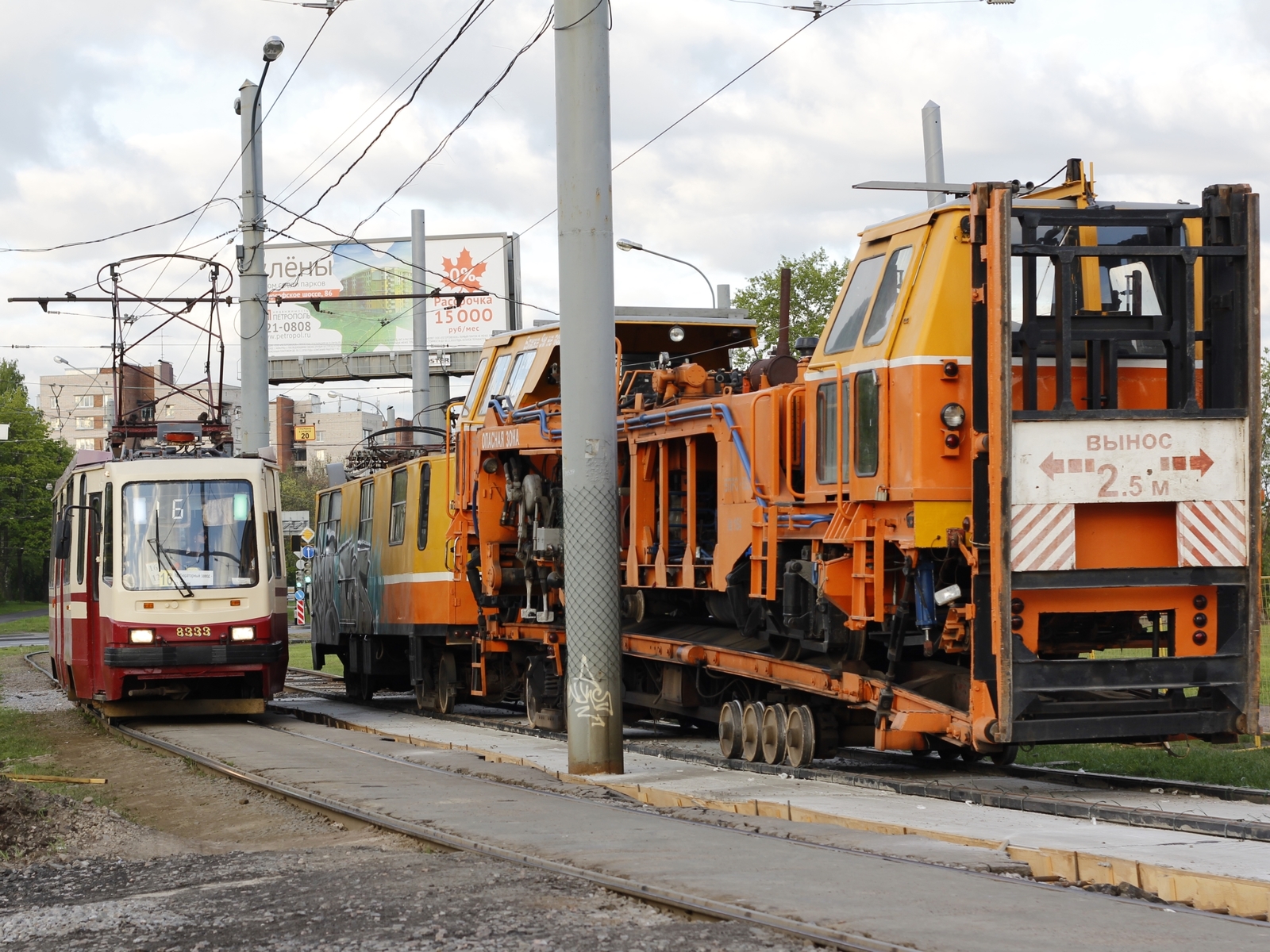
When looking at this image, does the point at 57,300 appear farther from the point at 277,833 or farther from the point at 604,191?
the point at 277,833

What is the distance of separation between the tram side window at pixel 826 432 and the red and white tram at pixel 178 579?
8739mm

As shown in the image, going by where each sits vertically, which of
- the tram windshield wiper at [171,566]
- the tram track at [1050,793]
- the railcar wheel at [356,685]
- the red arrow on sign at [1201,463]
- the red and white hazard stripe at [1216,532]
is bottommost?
the railcar wheel at [356,685]

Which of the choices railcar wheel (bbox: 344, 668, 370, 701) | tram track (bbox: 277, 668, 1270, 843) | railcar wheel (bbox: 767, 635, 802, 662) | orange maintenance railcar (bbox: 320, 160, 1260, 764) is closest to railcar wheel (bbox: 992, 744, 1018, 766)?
orange maintenance railcar (bbox: 320, 160, 1260, 764)

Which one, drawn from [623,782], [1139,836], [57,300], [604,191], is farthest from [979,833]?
[57,300]

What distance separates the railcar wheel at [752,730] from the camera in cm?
1335

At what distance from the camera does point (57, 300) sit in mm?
24641

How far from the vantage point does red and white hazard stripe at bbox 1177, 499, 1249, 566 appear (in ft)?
34.0

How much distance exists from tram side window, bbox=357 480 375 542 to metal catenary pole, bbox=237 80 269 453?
5.29ft

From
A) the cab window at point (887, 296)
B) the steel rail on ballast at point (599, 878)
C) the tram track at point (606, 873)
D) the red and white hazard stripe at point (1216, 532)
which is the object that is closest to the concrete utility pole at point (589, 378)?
the tram track at point (606, 873)

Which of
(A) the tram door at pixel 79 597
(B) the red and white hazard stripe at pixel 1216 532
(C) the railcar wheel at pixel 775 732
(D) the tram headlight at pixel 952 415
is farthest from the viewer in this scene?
(A) the tram door at pixel 79 597

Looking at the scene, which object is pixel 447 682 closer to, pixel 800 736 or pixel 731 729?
pixel 731 729

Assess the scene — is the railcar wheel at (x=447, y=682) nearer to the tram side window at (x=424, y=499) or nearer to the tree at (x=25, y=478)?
the tram side window at (x=424, y=499)

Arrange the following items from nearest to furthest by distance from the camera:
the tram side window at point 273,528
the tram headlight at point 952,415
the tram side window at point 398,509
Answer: the tram headlight at point 952,415 < the tram side window at point 273,528 < the tram side window at point 398,509

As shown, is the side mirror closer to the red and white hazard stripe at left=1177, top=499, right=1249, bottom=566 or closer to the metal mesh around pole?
the metal mesh around pole
